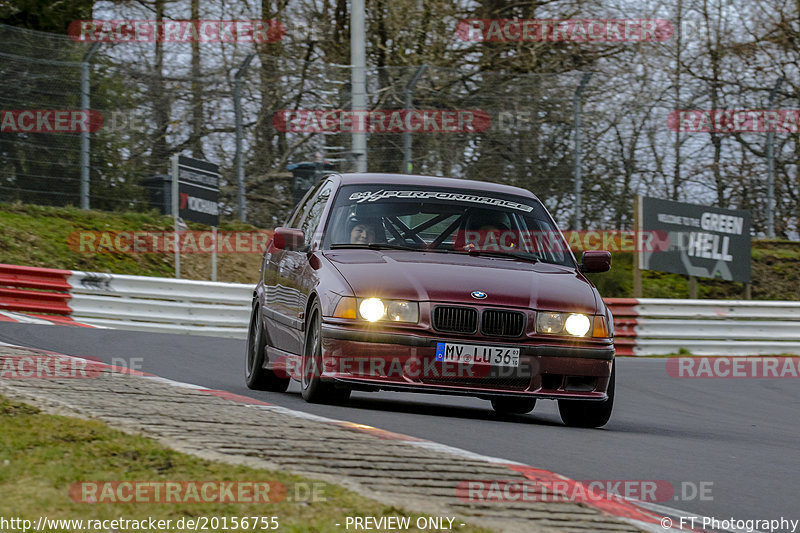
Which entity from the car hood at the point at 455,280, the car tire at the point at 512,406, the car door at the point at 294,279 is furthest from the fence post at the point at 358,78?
the car hood at the point at 455,280

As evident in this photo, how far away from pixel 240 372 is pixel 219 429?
6.20 m

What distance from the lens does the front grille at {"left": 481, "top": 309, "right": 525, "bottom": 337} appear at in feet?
26.7

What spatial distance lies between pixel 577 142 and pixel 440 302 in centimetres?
1410

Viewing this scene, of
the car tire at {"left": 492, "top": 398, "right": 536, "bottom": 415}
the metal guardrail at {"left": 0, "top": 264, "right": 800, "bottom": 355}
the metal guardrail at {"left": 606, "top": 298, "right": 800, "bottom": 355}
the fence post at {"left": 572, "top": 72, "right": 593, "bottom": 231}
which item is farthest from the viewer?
the fence post at {"left": 572, "top": 72, "right": 593, "bottom": 231}

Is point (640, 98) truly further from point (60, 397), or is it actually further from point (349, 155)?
point (60, 397)

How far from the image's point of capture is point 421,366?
8.06 meters

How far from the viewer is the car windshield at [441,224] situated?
9.09m

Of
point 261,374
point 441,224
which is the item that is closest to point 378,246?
point 441,224

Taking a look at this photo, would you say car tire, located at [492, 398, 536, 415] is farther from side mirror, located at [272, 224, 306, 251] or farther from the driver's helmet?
side mirror, located at [272, 224, 306, 251]

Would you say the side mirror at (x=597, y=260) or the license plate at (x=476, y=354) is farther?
the side mirror at (x=597, y=260)

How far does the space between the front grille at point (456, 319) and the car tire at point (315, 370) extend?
757mm

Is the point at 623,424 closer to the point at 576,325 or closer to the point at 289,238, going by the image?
the point at 576,325


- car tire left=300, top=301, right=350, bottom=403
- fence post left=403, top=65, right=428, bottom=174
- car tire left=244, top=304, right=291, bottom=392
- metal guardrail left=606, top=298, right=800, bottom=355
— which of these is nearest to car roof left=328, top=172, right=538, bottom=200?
car tire left=300, top=301, right=350, bottom=403

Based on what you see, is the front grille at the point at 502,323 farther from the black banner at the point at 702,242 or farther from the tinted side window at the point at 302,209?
the black banner at the point at 702,242
